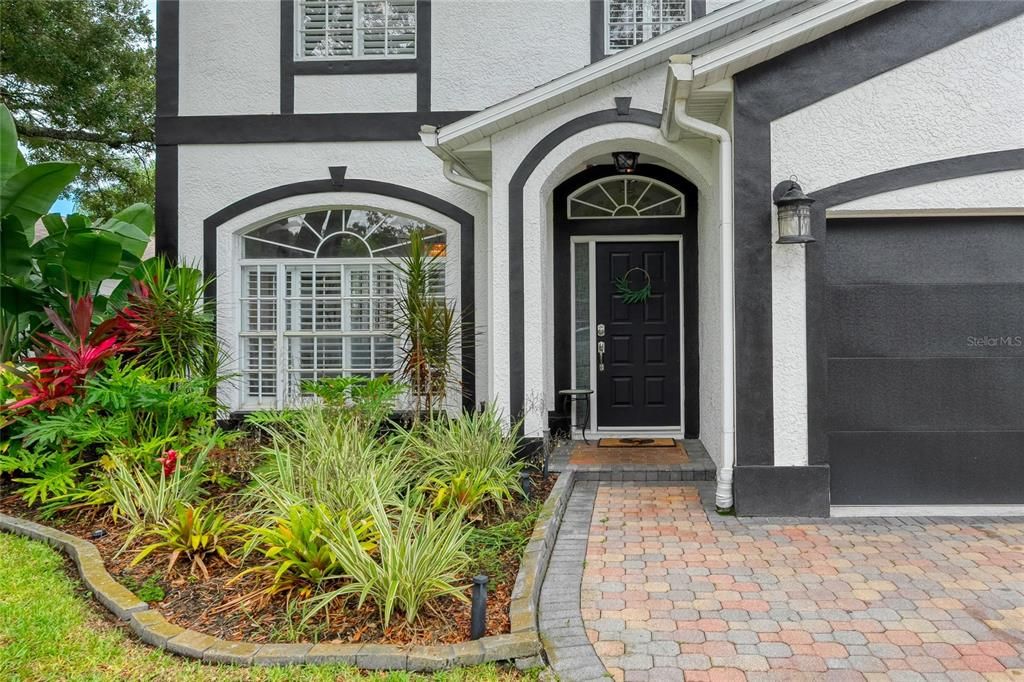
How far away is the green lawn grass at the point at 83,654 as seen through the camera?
2.90 meters

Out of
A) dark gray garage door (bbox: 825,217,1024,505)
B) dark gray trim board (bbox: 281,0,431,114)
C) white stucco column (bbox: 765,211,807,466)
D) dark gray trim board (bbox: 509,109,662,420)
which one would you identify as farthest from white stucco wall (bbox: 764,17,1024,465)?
dark gray trim board (bbox: 281,0,431,114)

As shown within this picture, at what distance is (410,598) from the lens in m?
3.25

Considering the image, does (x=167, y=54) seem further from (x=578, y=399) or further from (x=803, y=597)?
(x=803, y=597)

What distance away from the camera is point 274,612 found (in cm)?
346

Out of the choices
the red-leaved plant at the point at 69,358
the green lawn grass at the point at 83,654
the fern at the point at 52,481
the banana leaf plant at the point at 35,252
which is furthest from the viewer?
the banana leaf plant at the point at 35,252

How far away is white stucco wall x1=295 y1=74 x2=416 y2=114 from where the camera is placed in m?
7.82

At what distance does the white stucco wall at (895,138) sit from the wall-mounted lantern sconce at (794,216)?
0.17 metres

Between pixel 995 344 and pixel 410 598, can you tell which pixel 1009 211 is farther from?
pixel 410 598

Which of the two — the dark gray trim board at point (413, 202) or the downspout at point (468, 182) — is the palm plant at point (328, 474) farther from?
the dark gray trim board at point (413, 202)

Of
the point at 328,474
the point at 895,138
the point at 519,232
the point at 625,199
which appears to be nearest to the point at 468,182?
the point at 519,232

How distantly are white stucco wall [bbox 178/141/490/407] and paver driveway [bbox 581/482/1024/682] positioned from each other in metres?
3.67

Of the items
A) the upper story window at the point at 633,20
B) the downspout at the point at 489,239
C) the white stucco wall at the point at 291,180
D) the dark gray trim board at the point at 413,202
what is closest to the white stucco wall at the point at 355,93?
the white stucco wall at the point at 291,180

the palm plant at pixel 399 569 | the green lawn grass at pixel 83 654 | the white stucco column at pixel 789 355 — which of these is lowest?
the green lawn grass at pixel 83 654

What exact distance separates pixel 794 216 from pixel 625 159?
8.20 ft
